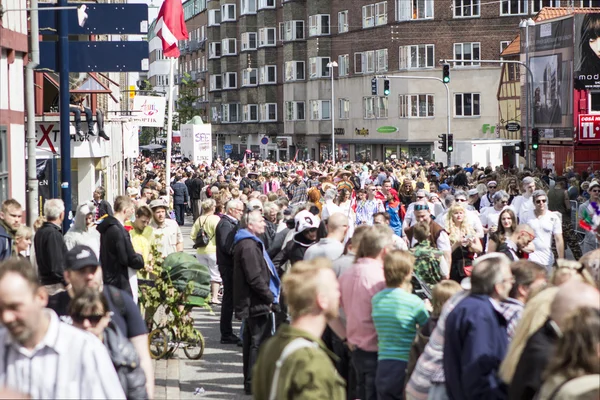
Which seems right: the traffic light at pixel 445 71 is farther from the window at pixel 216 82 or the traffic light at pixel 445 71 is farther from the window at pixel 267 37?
the window at pixel 216 82

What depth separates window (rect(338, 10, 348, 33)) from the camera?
256 ft

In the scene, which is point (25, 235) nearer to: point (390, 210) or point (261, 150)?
point (390, 210)

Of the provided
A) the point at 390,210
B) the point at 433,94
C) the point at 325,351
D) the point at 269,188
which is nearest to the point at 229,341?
the point at 390,210

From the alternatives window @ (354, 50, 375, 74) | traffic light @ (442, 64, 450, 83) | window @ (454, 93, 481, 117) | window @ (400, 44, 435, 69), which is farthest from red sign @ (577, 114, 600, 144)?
window @ (354, 50, 375, 74)

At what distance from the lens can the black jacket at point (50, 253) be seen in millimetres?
10734

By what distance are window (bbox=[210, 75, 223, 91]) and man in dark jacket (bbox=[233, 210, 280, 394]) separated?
93516 mm

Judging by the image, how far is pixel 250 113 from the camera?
3777 inches

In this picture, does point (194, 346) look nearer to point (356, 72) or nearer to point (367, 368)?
point (367, 368)

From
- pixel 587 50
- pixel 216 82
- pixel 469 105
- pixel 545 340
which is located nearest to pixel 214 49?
pixel 216 82

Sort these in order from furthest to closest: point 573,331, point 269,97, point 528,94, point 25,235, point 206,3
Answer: point 206,3
point 269,97
point 528,94
point 25,235
point 573,331

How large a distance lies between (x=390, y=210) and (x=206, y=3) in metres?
Answer: 95.9

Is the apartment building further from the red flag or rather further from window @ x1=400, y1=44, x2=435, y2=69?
the red flag

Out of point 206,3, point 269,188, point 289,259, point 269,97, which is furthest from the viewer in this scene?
point 206,3

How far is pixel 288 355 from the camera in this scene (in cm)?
523
